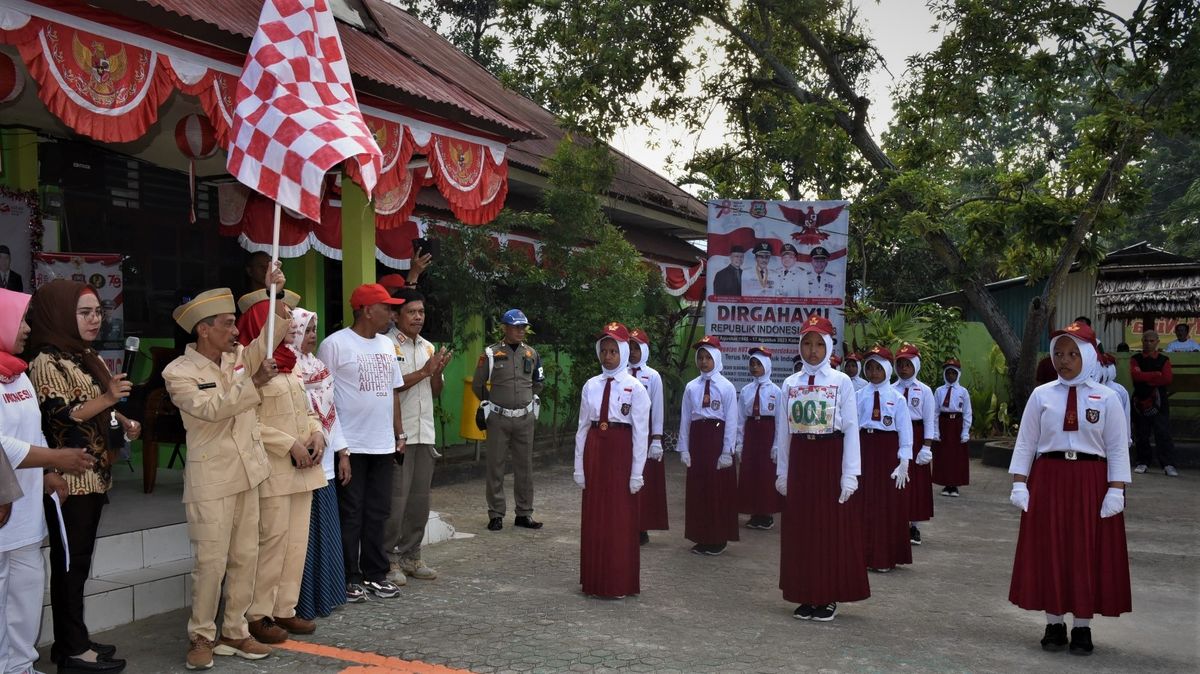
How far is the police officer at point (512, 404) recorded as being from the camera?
9.39m

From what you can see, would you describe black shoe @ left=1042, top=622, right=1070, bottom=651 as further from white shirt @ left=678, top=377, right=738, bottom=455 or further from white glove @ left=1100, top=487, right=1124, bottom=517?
white shirt @ left=678, top=377, right=738, bottom=455

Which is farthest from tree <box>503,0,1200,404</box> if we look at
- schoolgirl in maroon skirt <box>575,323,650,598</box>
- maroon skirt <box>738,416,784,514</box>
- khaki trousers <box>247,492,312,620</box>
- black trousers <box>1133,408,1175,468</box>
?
khaki trousers <box>247,492,312,620</box>

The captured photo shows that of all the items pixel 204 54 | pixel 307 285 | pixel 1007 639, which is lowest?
pixel 1007 639

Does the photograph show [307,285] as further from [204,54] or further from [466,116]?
[204,54]

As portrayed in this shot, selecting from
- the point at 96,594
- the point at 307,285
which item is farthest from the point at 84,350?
the point at 307,285

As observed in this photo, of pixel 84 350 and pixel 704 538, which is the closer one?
pixel 84 350

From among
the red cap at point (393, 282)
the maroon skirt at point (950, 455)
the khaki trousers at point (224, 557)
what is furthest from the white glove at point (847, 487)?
the maroon skirt at point (950, 455)

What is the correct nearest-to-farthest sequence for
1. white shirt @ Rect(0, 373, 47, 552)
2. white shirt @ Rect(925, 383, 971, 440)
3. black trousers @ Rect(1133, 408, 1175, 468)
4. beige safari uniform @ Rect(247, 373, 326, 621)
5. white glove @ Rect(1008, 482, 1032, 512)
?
white shirt @ Rect(0, 373, 47, 552) < beige safari uniform @ Rect(247, 373, 326, 621) < white glove @ Rect(1008, 482, 1032, 512) < white shirt @ Rect(925, 383, 971, 440) < black trousers @ Rect(1133, 408, 1175, 468)

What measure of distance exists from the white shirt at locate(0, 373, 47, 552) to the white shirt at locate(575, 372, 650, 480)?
3498 mm

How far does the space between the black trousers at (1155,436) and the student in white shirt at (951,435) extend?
4.27 meters

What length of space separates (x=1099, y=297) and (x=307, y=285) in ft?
42.3

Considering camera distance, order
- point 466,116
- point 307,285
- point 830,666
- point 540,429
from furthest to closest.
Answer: point 540,429 < point 307,285 < point 466,116 < point 830,666

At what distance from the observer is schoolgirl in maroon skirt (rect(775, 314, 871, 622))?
641cm

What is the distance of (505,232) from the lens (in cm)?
1287
